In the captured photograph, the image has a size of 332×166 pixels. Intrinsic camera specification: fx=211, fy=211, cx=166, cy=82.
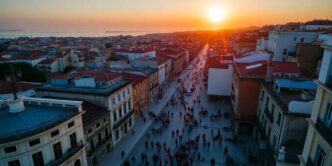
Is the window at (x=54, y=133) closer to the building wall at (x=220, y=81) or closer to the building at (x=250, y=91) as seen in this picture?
the building at (x=250, y=91)

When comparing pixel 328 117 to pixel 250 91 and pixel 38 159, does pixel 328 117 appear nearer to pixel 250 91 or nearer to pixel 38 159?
pixel 250 91

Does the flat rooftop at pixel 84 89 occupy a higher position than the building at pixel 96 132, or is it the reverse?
the flat rooftop at pixel 84 89

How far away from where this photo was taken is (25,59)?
82188 mm

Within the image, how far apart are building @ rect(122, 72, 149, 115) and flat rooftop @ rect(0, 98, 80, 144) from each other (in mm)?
16844

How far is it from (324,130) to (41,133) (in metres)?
18.3

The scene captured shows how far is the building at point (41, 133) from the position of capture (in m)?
15.3

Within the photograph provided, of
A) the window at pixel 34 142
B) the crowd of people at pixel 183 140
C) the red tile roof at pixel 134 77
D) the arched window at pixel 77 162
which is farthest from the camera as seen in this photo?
the red tile roof at pixel 134 77

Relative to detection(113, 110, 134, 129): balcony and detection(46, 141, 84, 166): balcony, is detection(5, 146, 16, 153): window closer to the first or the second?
detection(46, 141, 84, 166): balcony

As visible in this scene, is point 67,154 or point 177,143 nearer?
point 67,154

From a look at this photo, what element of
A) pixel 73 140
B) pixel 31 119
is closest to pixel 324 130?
pixel 73 140

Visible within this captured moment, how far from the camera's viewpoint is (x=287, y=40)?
4778 centimetres

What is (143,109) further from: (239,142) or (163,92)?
(239,142)

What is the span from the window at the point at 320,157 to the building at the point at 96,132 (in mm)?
19445

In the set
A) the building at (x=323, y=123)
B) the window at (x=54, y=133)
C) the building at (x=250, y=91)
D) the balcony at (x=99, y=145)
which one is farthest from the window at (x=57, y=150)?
the building at (x=250, y=91)
